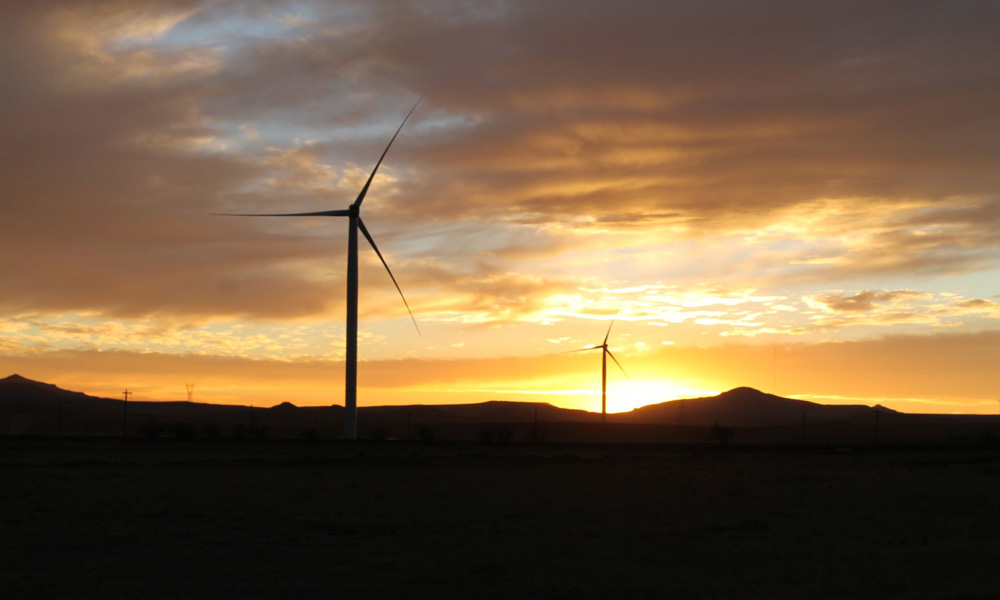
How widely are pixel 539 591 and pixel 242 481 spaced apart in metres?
23.2

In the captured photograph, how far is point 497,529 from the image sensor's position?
25328mm

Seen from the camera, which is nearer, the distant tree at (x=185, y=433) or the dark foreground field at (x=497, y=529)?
the dark foreground field at (x=497, y=529)

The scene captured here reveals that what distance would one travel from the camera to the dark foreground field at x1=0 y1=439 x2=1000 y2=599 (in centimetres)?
1789

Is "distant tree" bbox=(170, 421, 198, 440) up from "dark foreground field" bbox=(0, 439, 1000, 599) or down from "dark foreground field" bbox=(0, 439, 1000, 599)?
up

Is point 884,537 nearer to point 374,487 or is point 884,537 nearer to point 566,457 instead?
point 374,487

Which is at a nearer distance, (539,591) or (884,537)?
(539,591)

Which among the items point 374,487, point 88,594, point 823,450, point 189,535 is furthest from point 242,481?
point 823,450

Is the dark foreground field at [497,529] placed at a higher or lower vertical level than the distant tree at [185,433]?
lower

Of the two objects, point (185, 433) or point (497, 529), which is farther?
point (185, 433)

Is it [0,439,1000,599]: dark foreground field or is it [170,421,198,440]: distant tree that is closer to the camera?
[0,439,1000,599]: dark foreground field

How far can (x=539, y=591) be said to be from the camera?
17.3 metres

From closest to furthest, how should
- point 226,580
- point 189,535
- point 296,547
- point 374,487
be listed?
point 226,580, point 296,547, point 189,535, point 374,487

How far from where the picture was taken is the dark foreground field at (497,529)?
1789 centimetres

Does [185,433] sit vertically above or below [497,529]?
above
